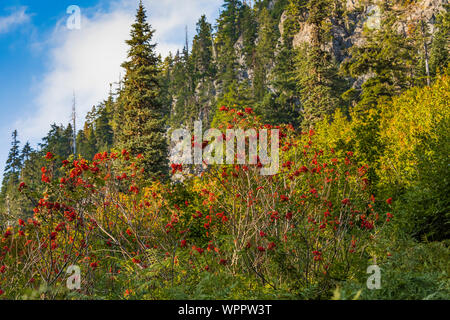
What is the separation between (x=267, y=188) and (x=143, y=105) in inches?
722

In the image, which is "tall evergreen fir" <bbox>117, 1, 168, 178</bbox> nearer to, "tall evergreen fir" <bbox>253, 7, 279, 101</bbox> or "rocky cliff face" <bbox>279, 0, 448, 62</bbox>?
"rocky cliff face" <bbox>279, 0, 448, 62</bbox>

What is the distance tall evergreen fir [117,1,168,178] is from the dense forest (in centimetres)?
10

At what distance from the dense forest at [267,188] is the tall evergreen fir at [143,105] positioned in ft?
0.32

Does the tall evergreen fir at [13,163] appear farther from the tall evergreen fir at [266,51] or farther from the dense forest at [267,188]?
the tall evergreen fir at [266,51]

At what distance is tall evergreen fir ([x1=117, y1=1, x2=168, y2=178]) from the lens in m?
21.2

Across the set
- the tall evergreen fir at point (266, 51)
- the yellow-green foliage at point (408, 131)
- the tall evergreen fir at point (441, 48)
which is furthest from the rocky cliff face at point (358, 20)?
the yellow-green foliage at point (408, 131)

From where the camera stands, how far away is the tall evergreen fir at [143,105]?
69.5 feet

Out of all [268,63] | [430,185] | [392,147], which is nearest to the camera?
[430,185]

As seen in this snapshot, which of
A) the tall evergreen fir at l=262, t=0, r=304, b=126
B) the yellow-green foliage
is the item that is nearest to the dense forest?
the yellow-green foliage

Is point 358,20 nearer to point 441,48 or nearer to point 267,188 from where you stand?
point 441,48
